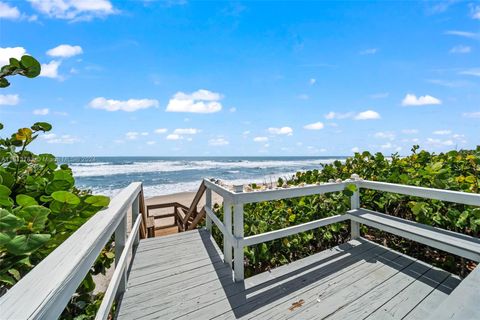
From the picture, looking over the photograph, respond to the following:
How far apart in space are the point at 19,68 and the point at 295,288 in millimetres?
2586

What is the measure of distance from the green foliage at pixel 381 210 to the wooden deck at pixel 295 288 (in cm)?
24

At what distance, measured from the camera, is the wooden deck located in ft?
6.48

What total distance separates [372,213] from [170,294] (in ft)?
9.15

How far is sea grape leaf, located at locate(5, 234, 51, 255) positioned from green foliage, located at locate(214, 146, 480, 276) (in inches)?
88.5

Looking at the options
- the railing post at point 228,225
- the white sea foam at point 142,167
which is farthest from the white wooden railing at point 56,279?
the white sea foam at point 142,167

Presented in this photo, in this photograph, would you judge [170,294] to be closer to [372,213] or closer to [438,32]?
[372,213]

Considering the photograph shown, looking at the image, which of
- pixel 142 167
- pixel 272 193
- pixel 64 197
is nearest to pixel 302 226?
pixel 272 193

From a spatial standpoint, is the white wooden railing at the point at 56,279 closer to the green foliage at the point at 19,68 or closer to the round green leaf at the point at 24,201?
the round green leaf at the point at 24,201

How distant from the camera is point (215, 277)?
2549 millimetres


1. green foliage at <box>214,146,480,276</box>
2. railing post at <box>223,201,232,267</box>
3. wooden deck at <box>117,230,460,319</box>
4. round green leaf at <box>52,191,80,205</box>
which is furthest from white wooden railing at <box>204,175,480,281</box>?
round green leaf at <box>52,191,80,205</box>

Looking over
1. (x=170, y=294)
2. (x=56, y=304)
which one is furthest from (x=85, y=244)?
(x=170, y=294)

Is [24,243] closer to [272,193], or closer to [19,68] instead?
[19,68]

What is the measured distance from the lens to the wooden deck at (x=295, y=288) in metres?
1.98

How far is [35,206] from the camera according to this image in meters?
0.74
